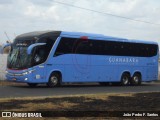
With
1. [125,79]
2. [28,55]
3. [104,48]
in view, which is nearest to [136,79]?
[125,79]

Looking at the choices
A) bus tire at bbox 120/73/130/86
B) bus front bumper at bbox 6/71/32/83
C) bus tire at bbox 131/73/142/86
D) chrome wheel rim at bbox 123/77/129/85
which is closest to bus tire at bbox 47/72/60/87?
bus front bumper at bbox 6/71/32/83

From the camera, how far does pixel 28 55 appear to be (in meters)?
27.1

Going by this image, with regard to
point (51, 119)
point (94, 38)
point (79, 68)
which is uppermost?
point (94, 38)

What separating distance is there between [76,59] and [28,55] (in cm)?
345

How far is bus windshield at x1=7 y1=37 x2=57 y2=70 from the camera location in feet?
88.6

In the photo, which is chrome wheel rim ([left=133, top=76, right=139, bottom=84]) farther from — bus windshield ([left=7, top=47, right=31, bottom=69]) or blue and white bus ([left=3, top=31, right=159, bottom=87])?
bus windshield ([left=7, top=47, right=31, bottom=69])

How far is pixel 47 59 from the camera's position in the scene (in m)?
27.4

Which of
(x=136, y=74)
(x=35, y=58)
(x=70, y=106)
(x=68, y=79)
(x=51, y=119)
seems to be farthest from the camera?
(x=136, y=74)

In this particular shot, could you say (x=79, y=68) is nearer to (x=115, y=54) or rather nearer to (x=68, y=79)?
(x=68, y=79)

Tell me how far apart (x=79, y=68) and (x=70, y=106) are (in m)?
13.3

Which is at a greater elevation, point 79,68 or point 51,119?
point 79,68

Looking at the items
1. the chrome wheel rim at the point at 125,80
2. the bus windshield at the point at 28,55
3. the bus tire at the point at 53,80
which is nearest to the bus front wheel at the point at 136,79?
the chrome wheel rim at the point at 125,80

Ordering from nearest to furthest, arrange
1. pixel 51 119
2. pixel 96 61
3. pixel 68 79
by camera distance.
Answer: pixel 51 119
pixel 68 79
pixel 96 61

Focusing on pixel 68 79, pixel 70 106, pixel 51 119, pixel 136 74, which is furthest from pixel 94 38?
pixel 51 119
